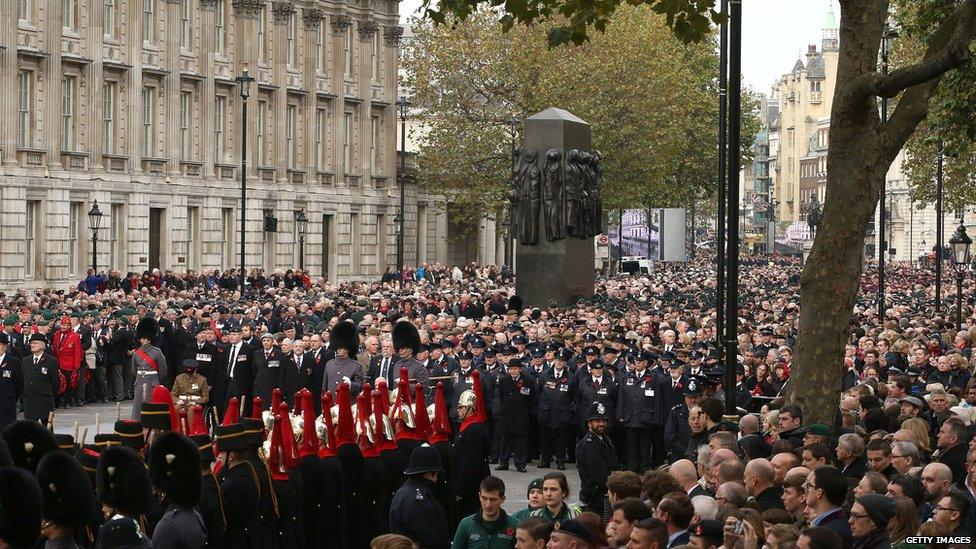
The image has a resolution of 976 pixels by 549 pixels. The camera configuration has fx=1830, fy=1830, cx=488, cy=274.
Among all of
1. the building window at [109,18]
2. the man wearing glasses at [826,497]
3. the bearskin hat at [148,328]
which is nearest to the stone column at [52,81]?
the building window at [109,18]

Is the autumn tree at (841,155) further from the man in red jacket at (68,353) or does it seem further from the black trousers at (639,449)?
the man in red jacket at (68,353)

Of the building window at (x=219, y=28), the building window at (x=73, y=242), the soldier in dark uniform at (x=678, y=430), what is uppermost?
the building window at (x=219, y=28)

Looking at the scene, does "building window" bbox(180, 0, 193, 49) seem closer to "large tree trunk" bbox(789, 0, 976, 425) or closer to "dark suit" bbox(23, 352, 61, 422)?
"dark suit" bbox(23, 352, 61, 422)

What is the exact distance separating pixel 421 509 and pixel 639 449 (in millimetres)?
10199

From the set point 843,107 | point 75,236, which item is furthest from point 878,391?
point 75,236

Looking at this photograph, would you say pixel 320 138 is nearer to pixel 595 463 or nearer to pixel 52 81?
pixel 52 81

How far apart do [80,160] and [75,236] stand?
224 cm

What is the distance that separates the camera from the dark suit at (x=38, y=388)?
84.2 feet

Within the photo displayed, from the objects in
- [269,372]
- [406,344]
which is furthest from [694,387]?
[269,372]

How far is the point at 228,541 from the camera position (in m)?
14.0

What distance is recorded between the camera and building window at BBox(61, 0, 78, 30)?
52938mm

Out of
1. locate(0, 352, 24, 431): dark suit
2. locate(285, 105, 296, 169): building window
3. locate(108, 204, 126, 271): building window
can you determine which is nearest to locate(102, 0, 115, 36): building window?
locate(108, 204, 126, 271): building window

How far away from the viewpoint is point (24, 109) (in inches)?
2016

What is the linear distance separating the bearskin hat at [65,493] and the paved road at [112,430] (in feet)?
22.9
